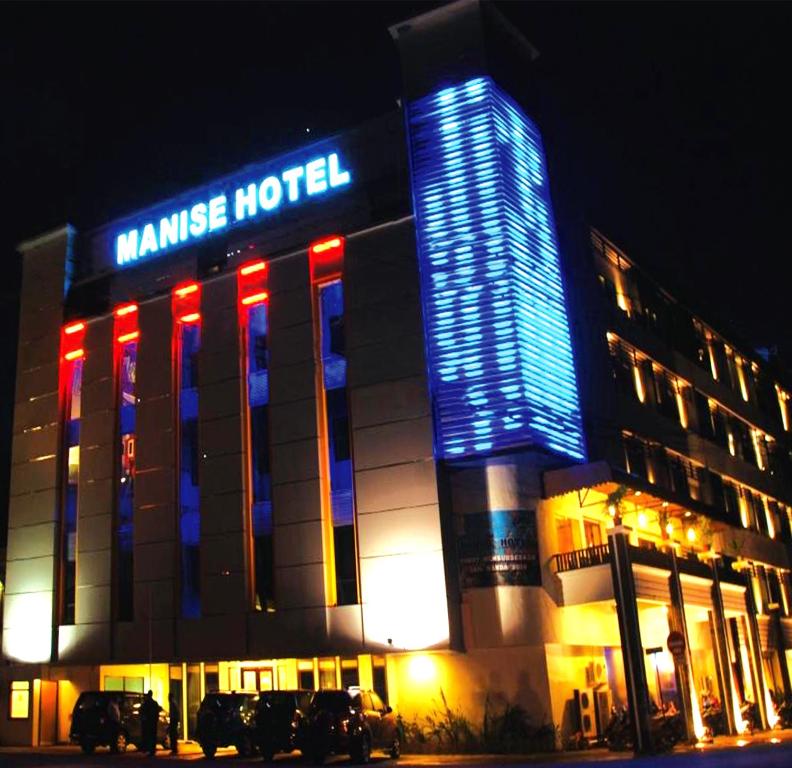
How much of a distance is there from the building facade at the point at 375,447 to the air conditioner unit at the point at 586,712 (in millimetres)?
132

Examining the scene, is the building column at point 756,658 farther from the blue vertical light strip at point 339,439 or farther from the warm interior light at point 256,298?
the warm interior light at point 256,298

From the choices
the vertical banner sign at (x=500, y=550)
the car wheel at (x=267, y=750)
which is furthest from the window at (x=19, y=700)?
the vertical banner sign at (x=500, y=550)

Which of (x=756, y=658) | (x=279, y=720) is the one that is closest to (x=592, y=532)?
(x=756, y=658)

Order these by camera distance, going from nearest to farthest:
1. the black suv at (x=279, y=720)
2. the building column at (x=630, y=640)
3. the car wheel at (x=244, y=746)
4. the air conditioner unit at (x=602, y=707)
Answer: the building column at (x=630, y=640) < the black suv at (x=279, y=720) < the car wheel at (x=244, y=746) < the air conditioner unit at (x=602, y=707)

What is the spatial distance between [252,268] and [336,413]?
7530mm

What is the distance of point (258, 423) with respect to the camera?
35.6m

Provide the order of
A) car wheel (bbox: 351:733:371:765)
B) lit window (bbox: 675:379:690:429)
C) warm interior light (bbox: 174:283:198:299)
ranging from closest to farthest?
car wheel (bbox: 351:733:371:765) < warm interior light (bbox: 174:283:198:299) < lit window (bbox: 675:379:690:429)

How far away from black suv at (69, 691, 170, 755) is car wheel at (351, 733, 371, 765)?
8570 millimetres

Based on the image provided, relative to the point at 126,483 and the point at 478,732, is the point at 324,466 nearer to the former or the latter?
the point at 126,483

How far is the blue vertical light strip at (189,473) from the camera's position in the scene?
117ft

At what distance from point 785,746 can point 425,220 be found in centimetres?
2035

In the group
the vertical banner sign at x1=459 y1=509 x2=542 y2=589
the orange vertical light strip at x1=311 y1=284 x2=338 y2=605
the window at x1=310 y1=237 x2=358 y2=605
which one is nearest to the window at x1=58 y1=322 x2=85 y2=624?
the orange vertical light strip at x1=311 y1=284 x2=338 y2=605

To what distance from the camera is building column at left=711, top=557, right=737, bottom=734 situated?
1253 inches

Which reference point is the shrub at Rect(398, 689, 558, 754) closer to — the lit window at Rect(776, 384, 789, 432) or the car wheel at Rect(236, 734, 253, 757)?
the car wheel at Rect(236, 734, 253, 757)
